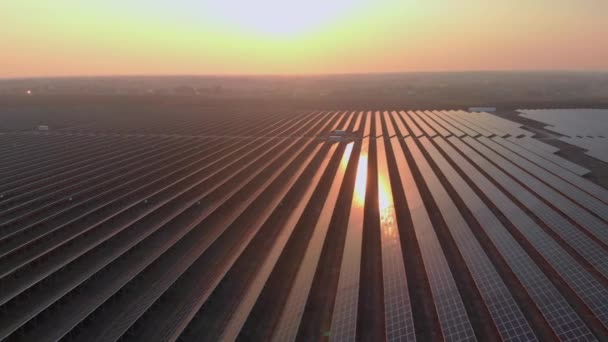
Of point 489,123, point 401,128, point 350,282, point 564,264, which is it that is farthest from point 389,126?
point 350,282

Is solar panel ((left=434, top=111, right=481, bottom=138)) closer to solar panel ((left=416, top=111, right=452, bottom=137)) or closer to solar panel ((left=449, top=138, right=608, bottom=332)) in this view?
solar panel ((left=416, top=111, right=452, bottom=137))

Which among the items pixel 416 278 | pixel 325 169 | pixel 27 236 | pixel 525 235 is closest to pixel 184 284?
pixel 416 278

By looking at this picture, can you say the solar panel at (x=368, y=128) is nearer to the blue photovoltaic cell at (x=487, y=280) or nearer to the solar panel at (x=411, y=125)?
the solar panel at (x=411, y=125)

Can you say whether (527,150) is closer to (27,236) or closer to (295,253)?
(295,253)

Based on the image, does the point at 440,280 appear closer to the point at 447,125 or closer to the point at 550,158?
the point at 550,158

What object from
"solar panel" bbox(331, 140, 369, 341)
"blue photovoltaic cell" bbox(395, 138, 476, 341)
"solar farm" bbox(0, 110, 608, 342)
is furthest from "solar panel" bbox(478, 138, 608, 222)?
"solar panel" bbox(331, 140, 369, 341)
